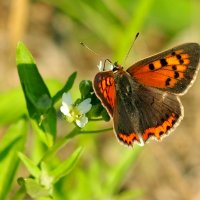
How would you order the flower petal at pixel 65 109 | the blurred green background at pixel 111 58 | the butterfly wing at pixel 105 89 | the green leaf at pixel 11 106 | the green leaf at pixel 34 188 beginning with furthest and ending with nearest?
1. the blurred green background at pixel 111 58
2. the green leaf at pixel 11 106
3. the flower petal at pixel 65 109
4. the green leaf at pixel 34 188
5. the butterfly wing at pixel 105 89

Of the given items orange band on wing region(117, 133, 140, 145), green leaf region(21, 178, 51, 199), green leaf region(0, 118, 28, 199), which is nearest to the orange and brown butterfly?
orange band on wing region(117, 133, 140, 145)

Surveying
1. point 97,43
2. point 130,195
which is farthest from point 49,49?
point 130,195

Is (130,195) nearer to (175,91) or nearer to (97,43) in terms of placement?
(175,91)

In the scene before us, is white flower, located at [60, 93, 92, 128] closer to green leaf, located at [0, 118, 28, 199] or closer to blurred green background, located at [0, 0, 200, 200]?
green leaf, located at [0, 118, 28, 199]

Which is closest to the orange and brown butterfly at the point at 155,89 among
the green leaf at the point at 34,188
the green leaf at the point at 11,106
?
the green leaf at the point at 34,188

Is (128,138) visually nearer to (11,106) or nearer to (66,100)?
(66,100)

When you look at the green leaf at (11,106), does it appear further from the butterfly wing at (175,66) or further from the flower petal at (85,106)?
the butterfly wing at (175,66)
